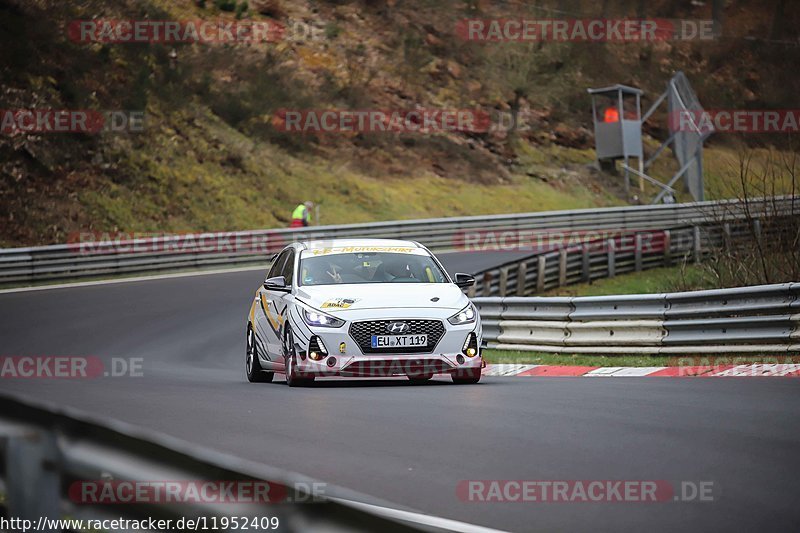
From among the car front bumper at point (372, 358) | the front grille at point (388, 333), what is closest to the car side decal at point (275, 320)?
the car front bumper at point (372, 358)

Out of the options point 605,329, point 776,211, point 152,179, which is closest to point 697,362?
point 605,329

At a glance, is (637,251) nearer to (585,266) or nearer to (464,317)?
(585,266)

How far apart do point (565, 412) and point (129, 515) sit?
678cm

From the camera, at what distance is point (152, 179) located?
43.0m

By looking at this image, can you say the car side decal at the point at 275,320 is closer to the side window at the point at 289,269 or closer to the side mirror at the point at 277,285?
the side mirror at the point at 277,285

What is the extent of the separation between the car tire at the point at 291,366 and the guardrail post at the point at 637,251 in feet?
63.8

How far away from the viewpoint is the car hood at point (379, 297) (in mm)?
13023

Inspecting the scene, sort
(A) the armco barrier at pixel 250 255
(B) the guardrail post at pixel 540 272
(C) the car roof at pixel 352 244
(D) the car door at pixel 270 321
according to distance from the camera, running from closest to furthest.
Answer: (D) the car door at pixel 270 321 → (C) the car roof at pixel 352 244 → (B) the guardrail post at pixel 540 272 → (A) the armco barrier at pixel 250 255

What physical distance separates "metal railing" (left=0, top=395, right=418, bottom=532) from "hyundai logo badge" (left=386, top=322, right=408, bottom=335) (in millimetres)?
8916

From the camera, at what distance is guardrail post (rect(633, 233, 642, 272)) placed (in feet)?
104

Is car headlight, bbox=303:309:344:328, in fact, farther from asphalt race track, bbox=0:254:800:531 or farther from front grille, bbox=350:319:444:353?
asphalt race track, bbox=0:254:800:531

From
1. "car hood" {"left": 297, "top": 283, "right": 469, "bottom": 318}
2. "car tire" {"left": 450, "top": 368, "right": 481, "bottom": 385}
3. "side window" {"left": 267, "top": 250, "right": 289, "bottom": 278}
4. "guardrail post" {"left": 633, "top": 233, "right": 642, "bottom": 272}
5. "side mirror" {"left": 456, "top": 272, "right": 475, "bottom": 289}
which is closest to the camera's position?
"car hood" {"left": 297, "top": 283, "right": 469, "bottom": 318}

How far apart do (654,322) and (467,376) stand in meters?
3.46

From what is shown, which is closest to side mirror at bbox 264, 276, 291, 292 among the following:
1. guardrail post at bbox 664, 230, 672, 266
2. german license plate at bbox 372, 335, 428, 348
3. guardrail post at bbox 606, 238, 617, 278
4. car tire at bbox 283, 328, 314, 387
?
car tire at bbox 283, 328, 314, 387
